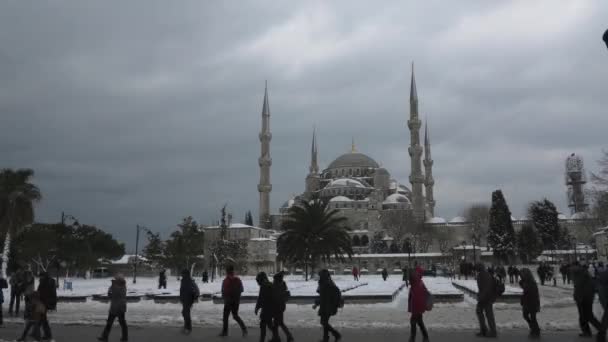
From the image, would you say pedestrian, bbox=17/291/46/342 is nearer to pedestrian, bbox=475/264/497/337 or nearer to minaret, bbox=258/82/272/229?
pedestrian, bbox=475/264/497/337

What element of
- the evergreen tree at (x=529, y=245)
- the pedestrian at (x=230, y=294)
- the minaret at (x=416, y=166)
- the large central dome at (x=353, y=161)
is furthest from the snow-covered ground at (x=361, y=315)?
the large central dome at (x=353, y=161)

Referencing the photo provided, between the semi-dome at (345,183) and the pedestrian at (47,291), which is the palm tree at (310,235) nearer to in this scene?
the pedestrian at (47,291)

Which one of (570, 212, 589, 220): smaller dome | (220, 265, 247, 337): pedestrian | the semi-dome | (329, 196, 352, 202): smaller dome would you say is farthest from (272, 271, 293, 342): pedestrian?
the semi-dome

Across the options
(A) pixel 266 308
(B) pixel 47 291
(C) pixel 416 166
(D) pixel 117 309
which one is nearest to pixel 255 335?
(A) pixel 266 308

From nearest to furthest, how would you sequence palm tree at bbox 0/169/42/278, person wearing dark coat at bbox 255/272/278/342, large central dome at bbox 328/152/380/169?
person wearing dark coat at bbox 255/272/278/342
palm tree at bbox 0/169/42/278
large central dome at bbox 328/152/380/169

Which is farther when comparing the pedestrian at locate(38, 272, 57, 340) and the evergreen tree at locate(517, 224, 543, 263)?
the evergreen tree at locate(517, 224, 543, 263)

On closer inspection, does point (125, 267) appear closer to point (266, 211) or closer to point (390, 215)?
point (266, 211)

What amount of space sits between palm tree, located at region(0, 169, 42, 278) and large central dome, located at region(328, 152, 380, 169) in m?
69.5

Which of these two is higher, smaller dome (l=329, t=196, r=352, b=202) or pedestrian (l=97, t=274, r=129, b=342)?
smaller dome (l=329, t=196, r=352, b=202)

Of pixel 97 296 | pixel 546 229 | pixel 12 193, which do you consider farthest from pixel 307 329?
pixel 546 229

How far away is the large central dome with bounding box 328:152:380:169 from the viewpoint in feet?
309

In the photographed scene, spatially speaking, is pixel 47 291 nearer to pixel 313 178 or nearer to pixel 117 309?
pixel 117 309

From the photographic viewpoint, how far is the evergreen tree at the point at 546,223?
5247cm

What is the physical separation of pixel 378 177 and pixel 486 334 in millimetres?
78936
